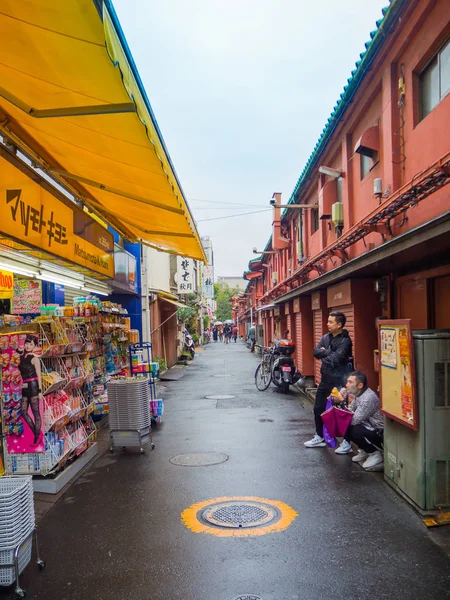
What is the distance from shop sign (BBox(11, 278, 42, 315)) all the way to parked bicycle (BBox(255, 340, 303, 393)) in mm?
7521

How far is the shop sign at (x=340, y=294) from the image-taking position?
31.4 feet

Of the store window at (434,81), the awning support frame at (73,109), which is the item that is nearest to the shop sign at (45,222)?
the awning support frame at (73,109)

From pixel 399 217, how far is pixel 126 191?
14.2 feet

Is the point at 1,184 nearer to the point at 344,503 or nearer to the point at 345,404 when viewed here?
the point at 344,503

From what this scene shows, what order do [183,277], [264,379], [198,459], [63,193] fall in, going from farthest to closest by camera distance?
[183,277] → [264,379] → [198,459] → [63,193]

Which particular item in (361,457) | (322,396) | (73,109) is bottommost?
(361,457)

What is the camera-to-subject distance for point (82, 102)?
3570mm

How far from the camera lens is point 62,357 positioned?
22.3 feet

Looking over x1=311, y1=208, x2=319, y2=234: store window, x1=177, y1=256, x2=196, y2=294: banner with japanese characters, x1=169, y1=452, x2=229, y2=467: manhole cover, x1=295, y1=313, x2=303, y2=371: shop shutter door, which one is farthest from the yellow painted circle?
x1=177, y1=256, x2=196, y2=294: banner with japanese characters

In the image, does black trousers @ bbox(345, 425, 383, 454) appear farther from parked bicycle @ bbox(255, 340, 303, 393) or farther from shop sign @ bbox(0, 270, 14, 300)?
parked bicycle @ bbox(255, 340, 303, 393)

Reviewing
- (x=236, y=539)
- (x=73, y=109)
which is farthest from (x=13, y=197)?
(x=236, y=539)

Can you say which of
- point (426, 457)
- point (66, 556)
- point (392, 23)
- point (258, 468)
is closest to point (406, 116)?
point (392, 23)

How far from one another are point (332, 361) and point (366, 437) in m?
1.32

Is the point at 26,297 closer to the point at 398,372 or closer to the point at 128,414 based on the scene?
the point at 128,414
